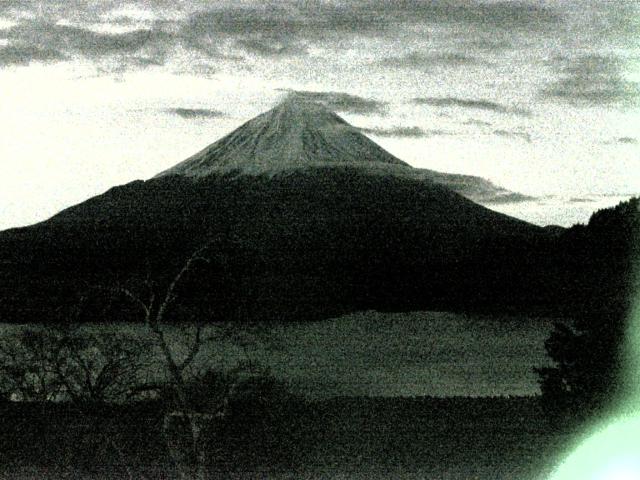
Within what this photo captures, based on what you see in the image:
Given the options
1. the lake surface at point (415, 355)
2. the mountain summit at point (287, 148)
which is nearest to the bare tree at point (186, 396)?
the lake surface at point (415, 355)

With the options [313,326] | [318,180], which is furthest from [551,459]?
[318,180]

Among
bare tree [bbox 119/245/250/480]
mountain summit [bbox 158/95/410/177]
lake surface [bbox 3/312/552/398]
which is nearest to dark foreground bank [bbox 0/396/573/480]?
bare tree [bbox 119/245/250/480]

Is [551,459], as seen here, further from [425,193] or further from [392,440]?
[425,193]

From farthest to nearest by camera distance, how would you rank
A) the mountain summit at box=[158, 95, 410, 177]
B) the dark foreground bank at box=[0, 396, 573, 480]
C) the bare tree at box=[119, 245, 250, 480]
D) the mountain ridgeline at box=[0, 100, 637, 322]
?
the mountain summit at box=[158, 95, 410, 177] → the mountain ridgeline at box=[0, 100, 637, 322] → the dark foreground bank at box=[0, 396, 573, 480] → the bare tree at box=[119, 245, 250, 480]

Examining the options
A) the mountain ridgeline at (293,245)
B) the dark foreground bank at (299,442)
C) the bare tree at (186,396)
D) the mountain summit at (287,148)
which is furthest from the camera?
the mountain summit at (287,148)

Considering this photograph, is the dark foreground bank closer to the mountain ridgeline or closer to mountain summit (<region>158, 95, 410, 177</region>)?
the mountain ridgeline

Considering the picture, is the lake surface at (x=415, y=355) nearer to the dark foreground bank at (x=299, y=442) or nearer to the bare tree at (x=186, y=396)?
the dark foreground bank at (x=299, y=442)

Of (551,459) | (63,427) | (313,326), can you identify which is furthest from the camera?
(313,326)
